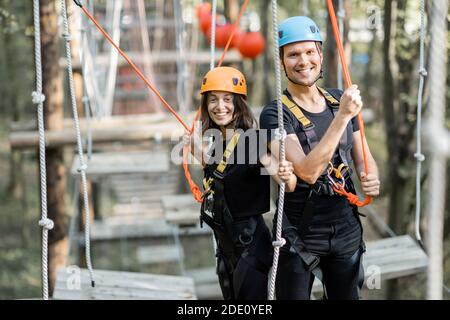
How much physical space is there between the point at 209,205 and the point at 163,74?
26.4 feet

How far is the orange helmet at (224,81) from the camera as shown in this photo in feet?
6.89

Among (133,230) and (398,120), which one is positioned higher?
(398,120)

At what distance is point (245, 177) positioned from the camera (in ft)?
6.85

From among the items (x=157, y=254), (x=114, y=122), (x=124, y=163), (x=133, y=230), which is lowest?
(x=157, y=254)

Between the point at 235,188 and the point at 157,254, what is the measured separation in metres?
5.07

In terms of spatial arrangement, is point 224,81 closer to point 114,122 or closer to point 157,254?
point 114,122

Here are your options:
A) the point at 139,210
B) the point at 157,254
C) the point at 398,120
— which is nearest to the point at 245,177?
the point at 398,120

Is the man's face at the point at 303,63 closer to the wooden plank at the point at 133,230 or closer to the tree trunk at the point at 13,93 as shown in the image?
the wooden plank at the point at 133,230

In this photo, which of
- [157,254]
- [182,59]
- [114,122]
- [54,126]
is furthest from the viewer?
[157,254]

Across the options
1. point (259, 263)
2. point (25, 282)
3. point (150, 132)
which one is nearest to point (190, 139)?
point (259, 263)

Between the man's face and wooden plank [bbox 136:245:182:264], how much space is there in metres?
5.04

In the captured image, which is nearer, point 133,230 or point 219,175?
point 219,175

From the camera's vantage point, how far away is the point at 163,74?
9.95 metres
